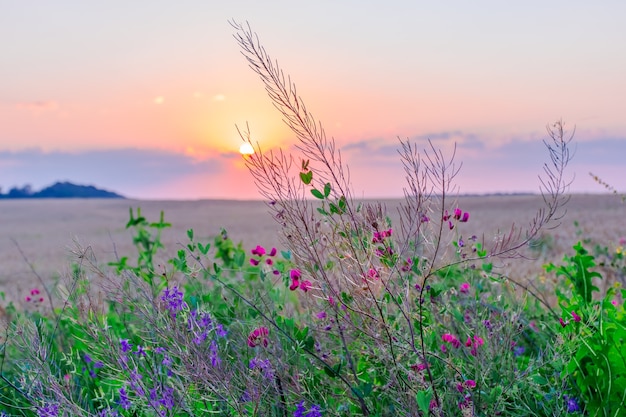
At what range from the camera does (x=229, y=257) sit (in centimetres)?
498

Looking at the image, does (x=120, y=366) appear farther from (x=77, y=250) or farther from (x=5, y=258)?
(x=5, y=258)

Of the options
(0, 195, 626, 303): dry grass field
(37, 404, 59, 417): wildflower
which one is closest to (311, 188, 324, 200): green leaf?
(0, 195, 626, 303): dry grass field

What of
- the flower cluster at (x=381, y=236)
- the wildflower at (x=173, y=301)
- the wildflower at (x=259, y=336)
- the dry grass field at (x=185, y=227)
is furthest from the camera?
the dry grass field at (x=185, y=227)

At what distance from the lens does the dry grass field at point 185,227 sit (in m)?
13.8

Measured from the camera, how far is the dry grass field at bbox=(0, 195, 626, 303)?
543 inches

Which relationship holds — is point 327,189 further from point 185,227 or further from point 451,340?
point 185,227

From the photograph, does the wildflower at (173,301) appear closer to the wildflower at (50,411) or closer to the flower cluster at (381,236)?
the wildflower at (50,411)

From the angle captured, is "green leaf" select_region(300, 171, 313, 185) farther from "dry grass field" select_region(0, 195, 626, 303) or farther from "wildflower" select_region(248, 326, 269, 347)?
"dry grass field" select_region(0, 195, 626, 303)

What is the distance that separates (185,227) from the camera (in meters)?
32.1

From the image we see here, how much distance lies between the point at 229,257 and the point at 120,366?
2.73 meters

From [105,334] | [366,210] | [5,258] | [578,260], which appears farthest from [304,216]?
[5,258]

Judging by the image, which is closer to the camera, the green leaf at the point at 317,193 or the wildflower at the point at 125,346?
the green leaf at the point at 317,193

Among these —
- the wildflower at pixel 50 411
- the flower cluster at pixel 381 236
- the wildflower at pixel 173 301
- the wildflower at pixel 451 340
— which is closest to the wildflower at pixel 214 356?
the wildflower at pixel 173 301

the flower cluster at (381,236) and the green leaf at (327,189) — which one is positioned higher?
the green leaf at (327,189)
